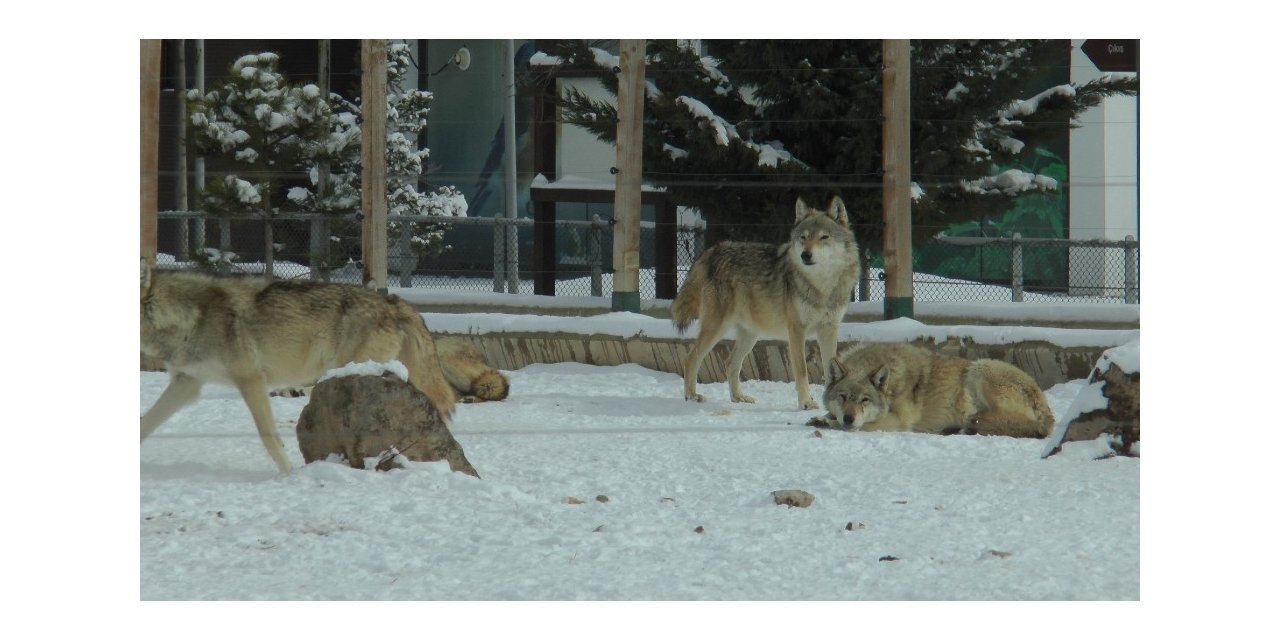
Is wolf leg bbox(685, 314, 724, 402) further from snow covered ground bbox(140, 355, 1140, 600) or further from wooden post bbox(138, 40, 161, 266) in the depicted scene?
wooden post bbox(138, 40, 161, 266)

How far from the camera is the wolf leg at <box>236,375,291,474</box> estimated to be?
4.31 m

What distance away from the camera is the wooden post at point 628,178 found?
5.05 metres

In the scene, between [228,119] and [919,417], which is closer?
[228,119]

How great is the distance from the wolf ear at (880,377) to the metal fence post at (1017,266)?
0.65 meters

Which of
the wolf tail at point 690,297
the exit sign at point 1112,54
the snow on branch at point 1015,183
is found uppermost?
the exit sign at point 1112,54

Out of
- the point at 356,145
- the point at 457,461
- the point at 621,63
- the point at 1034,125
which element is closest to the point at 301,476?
the point at 457,461

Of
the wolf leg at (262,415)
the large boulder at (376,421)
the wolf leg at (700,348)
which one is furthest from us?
the wolf leg at (700,348)

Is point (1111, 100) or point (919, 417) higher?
point (1111, 100)

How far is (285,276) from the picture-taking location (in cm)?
480

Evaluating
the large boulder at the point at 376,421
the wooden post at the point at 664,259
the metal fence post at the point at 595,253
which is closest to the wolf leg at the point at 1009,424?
the wooden post at the point at 664,259

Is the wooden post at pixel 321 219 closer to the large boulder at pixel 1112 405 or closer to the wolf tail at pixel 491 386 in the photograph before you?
the wolf tail at pixel 491 386

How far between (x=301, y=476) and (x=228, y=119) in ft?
5.01

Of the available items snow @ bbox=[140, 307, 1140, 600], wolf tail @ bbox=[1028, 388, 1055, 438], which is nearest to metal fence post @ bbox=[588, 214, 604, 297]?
snow @ bbox=[140, 307, 1140, 600]

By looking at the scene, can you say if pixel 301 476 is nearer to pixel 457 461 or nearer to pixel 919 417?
pixel 457 461
